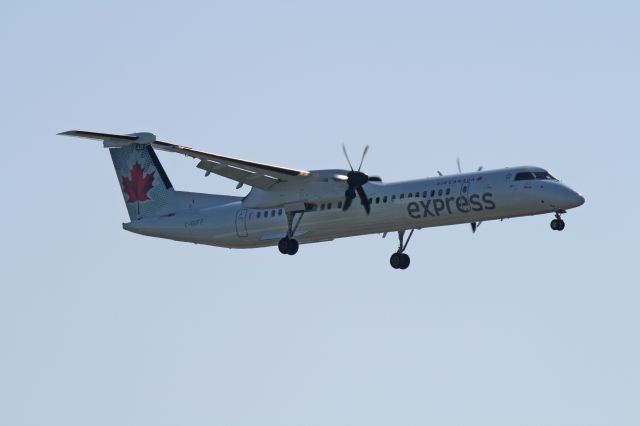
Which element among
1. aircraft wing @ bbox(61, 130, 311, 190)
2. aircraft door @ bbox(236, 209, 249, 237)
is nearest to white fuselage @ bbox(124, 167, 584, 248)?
aircraft door @ bbox(236, 209, 249, 237)

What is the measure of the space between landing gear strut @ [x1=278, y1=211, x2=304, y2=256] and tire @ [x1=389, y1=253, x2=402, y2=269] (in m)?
3.80

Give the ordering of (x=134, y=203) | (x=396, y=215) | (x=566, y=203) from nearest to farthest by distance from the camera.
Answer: (x=566, y=203)
(x=396, y=215)
(x=134, y=203)

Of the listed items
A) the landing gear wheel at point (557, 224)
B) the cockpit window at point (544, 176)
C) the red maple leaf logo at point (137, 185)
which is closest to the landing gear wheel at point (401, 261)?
the cockpit window at point (544, 176)

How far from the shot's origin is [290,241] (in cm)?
4250

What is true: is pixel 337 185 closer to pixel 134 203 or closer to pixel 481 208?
pixel 481 208

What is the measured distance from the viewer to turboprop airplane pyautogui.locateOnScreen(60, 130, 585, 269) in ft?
130

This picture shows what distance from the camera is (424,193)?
134 ft

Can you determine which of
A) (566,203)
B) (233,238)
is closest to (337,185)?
(233,238)

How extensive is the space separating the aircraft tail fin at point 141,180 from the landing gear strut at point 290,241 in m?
5.74

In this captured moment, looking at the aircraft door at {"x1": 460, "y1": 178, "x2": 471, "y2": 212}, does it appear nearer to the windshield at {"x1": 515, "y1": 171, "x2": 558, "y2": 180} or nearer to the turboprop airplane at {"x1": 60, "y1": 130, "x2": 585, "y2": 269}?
the turboprop airplane at {"x1": 60, "y1": 130, "x2": 585, "y2": 269}

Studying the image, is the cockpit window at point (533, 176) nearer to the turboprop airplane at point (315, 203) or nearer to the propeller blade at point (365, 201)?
the turboprop airplane at point (315, 203)

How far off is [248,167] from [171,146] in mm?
2482

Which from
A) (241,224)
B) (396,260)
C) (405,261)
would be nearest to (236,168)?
(241,224)

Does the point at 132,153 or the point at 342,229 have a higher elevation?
the point at 132,153
